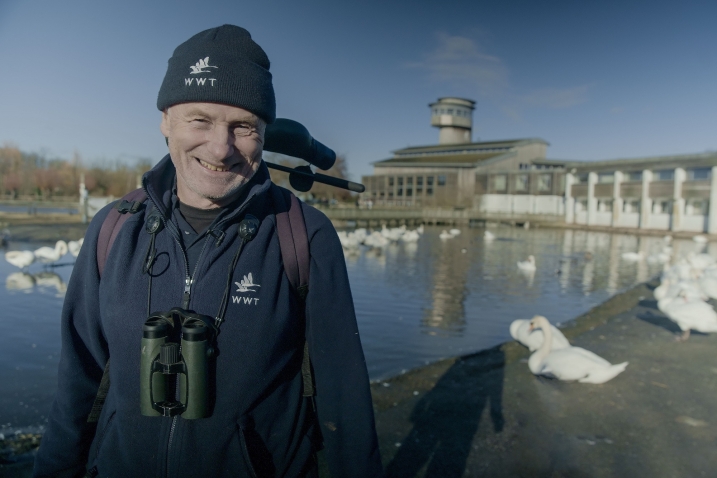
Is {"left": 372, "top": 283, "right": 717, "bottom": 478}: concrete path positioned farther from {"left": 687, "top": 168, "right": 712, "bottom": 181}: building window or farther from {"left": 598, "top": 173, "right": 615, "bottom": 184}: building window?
{"left": 598, "top": 173, "right": 615, "bottom": 184}: building window

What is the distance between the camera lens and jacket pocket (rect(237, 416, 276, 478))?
1756 mm

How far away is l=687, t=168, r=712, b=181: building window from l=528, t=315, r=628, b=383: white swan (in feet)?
139

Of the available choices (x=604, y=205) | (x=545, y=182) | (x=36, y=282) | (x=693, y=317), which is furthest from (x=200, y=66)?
(x=545, y=182)

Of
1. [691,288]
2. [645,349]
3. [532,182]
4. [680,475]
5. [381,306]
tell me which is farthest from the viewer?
[532,182]

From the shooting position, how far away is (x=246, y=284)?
1777mm

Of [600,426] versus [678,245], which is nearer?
[600,426]

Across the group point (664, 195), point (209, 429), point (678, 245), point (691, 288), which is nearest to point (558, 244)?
point (678, 245)

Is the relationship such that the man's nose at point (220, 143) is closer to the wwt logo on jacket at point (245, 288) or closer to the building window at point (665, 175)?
the wwt logo on jacket at point (245, 288)

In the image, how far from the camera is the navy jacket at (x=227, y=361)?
1.77 meters

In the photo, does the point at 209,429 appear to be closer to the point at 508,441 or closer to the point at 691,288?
the point at 508,441

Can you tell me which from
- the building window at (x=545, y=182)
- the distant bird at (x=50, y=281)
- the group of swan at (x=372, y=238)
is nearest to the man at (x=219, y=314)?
the distant bird at (x=50, y=281)

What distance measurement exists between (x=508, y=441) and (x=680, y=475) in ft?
4.46

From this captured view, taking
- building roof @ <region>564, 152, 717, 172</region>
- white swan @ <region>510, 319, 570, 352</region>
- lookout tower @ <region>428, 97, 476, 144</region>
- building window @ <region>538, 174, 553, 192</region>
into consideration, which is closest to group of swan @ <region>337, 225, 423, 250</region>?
white swan @ <region>510, 319, 570, 352</region>

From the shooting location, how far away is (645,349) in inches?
320
